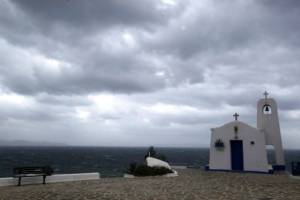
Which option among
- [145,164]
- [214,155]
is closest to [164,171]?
[145,164]

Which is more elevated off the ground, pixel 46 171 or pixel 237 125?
pixel 237 125

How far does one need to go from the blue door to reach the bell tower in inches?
87.0

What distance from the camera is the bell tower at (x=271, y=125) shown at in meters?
24.0

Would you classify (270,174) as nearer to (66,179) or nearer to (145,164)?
(145,164)

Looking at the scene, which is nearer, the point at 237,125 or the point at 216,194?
the point at 216,194

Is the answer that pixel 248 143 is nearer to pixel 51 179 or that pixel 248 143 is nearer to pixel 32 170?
pixel 51 179

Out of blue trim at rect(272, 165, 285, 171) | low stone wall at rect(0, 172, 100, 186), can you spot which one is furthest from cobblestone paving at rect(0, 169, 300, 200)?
blue trim at rect(272, 165, 285, 171)

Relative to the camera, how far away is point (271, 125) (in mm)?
24234

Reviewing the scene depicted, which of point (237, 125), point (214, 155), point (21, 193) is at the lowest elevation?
point (21, 193)

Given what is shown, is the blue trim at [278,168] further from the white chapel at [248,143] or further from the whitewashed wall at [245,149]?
the whitewashed wall at [245,149]

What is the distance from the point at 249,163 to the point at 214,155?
264 cm

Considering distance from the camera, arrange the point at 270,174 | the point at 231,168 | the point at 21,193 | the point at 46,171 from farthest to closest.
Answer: the point at 231,168 → the point at 270,174 → the point at 46,171 → the point at 21,193

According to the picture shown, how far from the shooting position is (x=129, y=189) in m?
13.9

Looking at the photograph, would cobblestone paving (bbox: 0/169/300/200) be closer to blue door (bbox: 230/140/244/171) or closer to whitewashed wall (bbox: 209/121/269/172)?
whitewashed wall (bbox: 209/121/269/172)
